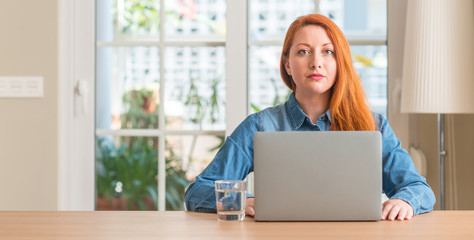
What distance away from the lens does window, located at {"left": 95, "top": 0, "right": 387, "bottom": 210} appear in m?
2.96

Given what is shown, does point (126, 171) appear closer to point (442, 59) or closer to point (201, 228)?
point (442, 59)

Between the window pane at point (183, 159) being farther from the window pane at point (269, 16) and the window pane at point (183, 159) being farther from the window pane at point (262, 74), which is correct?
the window pane at point (269, 16)

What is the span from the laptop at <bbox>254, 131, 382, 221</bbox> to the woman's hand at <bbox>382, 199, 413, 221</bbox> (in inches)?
4.8

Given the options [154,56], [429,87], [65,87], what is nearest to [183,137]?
[154,56]

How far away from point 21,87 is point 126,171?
68 centimetres

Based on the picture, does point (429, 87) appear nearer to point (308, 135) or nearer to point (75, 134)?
point (308, 135)

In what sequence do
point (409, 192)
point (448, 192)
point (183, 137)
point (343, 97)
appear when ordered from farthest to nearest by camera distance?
point (183, 137), point (448, 192), point (343, 97), point (409, 192)

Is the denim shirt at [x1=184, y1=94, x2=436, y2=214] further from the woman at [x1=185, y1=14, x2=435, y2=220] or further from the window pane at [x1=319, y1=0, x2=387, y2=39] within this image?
the window pane at [x1=319, y1=0, x2=387, y2=39]

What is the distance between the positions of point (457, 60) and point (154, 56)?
1.46m

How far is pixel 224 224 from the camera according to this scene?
1333 mm

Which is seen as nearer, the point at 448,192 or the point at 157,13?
the point at 448,192

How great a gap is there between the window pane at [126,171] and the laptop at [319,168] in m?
1.82

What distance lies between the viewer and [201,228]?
129 centimetres

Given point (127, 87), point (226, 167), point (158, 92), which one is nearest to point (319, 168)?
point (226, 167)
